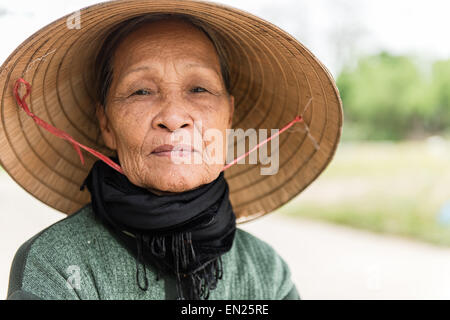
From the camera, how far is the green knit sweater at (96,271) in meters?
1.38

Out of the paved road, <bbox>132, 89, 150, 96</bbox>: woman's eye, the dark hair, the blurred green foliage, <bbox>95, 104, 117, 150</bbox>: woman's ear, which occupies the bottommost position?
the paved road

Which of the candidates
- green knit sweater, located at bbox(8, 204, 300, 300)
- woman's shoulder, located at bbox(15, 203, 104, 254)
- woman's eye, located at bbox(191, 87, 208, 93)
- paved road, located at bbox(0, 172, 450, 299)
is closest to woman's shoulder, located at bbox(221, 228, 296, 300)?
green knit sweater, located at bbox(8, 204, 300, 300)

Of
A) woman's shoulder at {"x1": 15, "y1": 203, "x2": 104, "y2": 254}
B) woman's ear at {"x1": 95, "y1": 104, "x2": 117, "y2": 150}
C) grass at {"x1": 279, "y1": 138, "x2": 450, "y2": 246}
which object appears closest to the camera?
woman's shoulder at {"x1": 15, "y1": 203, "x2": 104, "y2": 254}

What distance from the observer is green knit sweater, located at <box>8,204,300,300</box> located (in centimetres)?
138

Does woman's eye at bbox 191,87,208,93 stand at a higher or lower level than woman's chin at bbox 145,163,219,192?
higher

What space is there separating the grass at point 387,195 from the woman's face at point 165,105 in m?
5.26

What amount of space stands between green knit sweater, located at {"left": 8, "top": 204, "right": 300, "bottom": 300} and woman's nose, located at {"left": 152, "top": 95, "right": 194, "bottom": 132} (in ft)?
1.27

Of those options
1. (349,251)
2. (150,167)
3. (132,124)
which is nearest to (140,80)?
(132,124)

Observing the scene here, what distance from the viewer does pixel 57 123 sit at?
1.85 meters

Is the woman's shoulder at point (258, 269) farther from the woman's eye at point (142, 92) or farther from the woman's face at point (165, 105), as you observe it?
the woman's eye at point (142, 92)

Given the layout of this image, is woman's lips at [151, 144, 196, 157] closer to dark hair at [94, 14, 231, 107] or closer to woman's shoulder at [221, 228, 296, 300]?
dark hair at [94, 14, 231, 107]

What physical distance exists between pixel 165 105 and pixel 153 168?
0.61 ft

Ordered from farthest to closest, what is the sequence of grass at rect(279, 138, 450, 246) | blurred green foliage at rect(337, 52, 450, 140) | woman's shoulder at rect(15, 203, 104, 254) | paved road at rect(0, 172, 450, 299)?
blurred green foliage at rect(337, 52, 450, 140)
grass at rect(279, 138, 450, 246)
paved road at rect(0, 172, 450, 299)
woman's shoulder at rect(15, 203, 104, 254)

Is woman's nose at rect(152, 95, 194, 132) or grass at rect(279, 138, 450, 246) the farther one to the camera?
grass at rect(279, 138, 450, 246)
